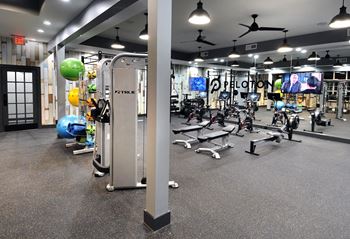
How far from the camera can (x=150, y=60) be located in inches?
85.7

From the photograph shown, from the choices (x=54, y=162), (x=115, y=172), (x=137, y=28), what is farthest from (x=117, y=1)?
(x=137, y=28)

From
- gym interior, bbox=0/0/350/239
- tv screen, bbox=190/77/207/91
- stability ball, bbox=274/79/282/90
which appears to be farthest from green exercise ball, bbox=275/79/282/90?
tv screen, bbox=190/77/207/91

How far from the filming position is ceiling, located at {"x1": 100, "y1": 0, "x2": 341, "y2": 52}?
4602mm

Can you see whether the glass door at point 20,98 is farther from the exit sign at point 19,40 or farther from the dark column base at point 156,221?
the dark column base at point 156,221

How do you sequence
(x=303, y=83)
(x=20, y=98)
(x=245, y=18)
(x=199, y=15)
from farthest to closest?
(x=303, y=83), (x=20, y=98), (x=245, y=18), (x=199, y=15)

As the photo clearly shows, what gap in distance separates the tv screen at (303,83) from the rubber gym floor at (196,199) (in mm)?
3138

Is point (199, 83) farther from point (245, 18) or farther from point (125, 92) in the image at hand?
point (125, 92)

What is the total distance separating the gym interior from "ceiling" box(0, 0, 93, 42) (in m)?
0.04

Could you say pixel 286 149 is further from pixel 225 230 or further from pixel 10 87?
pixel 10 87

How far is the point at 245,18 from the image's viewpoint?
18.1 ft

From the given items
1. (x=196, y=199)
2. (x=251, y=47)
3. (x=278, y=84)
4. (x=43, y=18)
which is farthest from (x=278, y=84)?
(x=43, y=18)

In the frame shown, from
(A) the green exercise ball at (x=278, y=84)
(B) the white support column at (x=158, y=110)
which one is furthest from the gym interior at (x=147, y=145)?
(A) the green exercise ball at (x=278, y=84)

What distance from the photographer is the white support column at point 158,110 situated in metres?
2.10

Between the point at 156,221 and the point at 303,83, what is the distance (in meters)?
7.24
